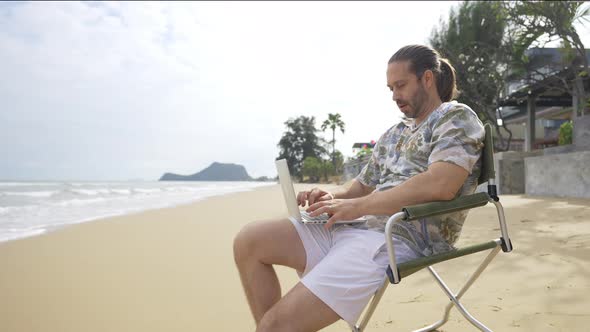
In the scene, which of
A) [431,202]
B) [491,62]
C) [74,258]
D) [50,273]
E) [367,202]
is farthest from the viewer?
[491,62]

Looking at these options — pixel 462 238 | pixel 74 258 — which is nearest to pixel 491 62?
pixel 462 238

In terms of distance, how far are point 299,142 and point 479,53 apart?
179 ft

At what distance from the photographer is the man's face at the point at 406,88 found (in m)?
1.58

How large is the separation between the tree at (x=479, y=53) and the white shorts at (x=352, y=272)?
46.7 feet

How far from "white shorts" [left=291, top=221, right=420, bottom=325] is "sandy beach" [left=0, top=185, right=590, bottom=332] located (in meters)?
0.88

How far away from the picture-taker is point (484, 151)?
1482 mm

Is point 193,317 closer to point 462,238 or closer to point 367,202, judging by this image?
point 367,202

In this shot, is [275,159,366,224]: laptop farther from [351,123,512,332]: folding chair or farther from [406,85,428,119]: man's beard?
[406,85,428,119]: man's beard

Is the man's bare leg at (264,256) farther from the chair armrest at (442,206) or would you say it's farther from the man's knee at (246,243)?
the chair armrest at (442,206)

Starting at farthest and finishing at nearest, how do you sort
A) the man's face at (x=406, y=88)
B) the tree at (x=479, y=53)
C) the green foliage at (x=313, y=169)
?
the green foliage at (x=313, y=169) → the tree at (x=479, y=53) → the man's face at (x=406, y=88)

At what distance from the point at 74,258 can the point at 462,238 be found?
3801 millimetres

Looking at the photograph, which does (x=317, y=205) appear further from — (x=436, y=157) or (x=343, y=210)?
(x=436, y=157)

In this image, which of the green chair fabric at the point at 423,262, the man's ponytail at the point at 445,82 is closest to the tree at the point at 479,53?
the man's ponytail at the point at 445,82

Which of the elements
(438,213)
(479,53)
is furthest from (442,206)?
(479,53)
